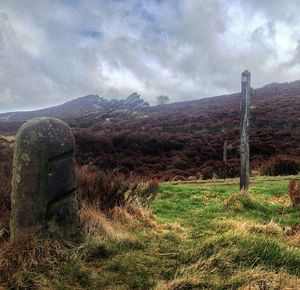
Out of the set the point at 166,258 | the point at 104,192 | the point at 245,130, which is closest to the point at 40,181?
the point at 166,258

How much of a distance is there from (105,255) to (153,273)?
84 centimetres

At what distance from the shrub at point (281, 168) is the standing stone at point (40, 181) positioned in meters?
14.3

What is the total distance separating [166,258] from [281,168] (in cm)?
1442

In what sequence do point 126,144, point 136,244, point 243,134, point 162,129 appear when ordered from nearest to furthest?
point 136,244 < point 243,134 < point 126,144 < point 162,129

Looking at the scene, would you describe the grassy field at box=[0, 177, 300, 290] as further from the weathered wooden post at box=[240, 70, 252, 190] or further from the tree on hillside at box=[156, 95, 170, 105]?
the tree on hillside at box=[156, 95, 170, 105]

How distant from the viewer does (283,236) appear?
7.29 meters

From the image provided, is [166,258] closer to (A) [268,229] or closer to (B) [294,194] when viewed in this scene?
(A) [268,229]

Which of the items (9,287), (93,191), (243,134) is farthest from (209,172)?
(9,287)

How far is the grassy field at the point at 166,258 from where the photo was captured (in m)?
4.89

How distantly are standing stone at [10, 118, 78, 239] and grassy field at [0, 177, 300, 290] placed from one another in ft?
1.38

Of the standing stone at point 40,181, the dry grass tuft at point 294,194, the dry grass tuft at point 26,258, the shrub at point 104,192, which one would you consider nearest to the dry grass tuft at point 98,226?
the standing stone at point 40,181

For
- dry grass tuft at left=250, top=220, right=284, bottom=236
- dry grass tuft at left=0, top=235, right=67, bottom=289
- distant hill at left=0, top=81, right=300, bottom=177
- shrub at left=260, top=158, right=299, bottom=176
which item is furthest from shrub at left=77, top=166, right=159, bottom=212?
shrub at left=260, top=158, right=299, bottom=176

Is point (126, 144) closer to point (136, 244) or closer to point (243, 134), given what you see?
point (243, 134)

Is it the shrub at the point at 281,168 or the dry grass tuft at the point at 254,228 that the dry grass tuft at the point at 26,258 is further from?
the shrub at the point at 281,168
